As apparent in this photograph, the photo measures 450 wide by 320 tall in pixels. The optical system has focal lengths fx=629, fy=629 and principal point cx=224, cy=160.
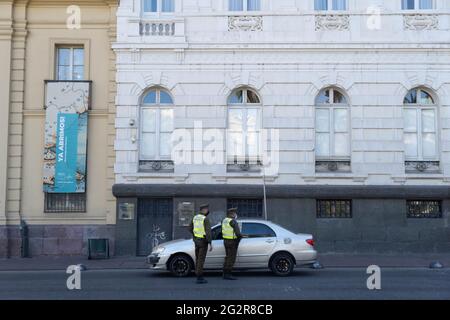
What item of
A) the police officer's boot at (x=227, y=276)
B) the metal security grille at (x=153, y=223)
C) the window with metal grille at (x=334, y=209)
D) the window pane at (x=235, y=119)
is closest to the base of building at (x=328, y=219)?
the metal security grille at (x=153, y=223)

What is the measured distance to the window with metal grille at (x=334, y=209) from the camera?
70.3ft

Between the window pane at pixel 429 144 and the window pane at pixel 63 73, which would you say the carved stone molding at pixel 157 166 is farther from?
the window pane at pixel 429 144

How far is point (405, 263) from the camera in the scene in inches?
746

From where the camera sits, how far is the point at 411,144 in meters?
21.9

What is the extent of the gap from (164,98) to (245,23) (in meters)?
3.86

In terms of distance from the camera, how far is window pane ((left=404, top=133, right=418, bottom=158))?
21.8 meters

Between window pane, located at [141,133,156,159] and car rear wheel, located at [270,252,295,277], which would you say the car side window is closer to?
car rear wheel, located at [270,252,295,277]

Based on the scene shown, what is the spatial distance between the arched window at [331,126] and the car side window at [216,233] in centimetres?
698

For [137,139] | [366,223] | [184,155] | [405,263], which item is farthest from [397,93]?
[137,139]

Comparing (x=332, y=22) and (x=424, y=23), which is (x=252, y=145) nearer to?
(x=332, y=22)

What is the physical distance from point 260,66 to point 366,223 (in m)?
6.48

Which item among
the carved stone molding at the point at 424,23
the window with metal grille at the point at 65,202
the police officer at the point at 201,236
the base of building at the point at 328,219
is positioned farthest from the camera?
the carved stone molding at the point at 424,23
